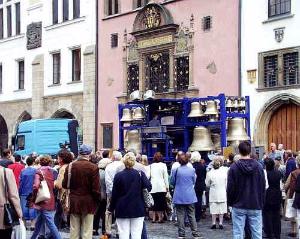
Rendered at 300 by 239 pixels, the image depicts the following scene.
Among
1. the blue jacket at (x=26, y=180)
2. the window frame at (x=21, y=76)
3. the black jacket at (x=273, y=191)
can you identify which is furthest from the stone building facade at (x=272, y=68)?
the window frame at (x=21, y=76)

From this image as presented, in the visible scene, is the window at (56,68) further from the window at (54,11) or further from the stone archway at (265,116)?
the stone archway at (265,116)

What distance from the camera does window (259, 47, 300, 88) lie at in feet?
77.2

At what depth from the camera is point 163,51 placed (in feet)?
96.7

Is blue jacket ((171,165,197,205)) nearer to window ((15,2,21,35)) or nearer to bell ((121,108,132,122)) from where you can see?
bell ((121,108,132,122))

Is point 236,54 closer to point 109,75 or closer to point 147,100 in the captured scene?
point 147,100

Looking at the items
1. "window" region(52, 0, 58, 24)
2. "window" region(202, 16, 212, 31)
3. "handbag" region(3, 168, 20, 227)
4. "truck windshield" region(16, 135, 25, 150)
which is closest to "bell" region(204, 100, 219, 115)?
"window" region(202, 16, 212, 31)

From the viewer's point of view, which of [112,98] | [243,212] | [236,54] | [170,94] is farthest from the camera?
[112,98]

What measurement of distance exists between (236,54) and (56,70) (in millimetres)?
13472

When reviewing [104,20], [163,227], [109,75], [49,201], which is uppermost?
[104,20]

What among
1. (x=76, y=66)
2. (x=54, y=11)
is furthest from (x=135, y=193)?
(x=54, y=11)

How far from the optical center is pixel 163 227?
17094mm

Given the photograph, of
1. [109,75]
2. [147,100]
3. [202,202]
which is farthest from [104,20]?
[202,202]

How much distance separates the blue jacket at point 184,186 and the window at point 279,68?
958 cm

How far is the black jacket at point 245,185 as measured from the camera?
10.5 metres
